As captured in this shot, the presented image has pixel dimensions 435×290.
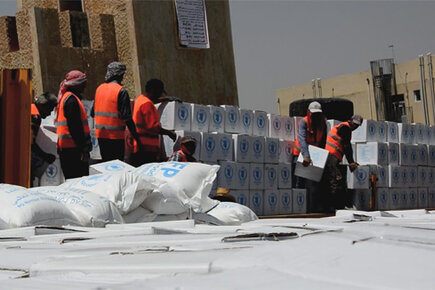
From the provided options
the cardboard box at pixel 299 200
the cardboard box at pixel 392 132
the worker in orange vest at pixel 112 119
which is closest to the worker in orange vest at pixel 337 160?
the cardboard box at pixel 299 200

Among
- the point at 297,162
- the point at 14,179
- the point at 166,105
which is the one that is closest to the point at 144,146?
Result: the point at 166,105

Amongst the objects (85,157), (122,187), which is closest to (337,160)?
(85,157)

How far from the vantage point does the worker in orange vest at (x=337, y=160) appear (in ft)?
36.0

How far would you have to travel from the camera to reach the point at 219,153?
930 centimetres

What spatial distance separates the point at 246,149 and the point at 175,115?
107 centimetres

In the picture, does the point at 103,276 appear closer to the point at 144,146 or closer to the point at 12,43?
the point at 144,146

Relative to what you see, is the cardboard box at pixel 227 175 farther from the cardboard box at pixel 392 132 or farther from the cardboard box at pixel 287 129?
the cardboard box at pixel 392 132

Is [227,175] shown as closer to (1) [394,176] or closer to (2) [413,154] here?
(1) [394,176]

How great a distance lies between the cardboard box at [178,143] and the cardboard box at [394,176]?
4129 mm

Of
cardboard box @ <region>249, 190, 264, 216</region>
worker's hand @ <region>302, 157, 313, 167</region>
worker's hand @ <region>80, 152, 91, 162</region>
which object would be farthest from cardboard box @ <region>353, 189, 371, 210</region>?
worker's hand @ <region>80, 152, 91, 162</region>

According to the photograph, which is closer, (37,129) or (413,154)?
(37,129)

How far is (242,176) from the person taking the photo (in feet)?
31.4

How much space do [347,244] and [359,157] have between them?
31.9ft

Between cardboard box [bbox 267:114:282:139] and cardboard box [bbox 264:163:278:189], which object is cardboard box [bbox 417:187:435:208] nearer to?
cardboard box [bbox 267:114:282:139]
